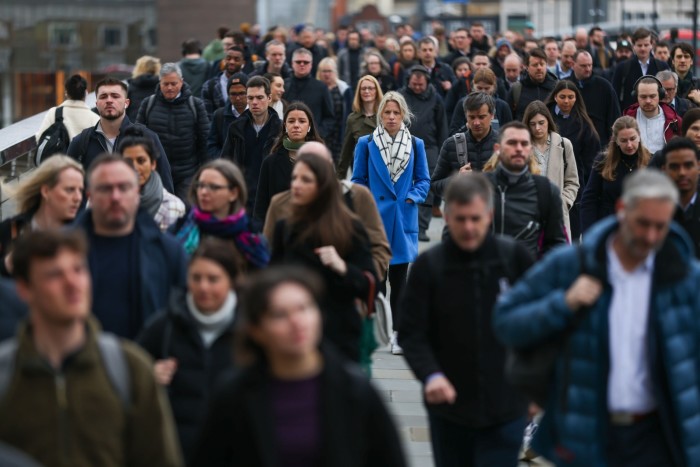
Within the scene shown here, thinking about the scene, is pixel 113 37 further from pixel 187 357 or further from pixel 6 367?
pixel 6 367

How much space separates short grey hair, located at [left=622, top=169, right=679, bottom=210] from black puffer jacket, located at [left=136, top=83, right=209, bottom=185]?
320 inches

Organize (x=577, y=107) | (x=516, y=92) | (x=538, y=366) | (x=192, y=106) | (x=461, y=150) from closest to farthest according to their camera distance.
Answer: (x=538, y=366)
(x=461, y=150)
(x=192, y=106)
(x=577, y=107)
(x=516, y=92)

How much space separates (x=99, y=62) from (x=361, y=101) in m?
37.5

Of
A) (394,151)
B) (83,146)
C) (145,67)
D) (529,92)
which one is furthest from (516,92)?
(83,146)

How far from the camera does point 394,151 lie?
1199 centimetres

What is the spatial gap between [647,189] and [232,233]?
9.23 feet

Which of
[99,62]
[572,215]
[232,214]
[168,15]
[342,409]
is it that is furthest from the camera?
[99,62]

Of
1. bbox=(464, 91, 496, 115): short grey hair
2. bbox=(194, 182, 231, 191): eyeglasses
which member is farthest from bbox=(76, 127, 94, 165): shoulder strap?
bbox=(194, 182, 231, 191): eyeglasses

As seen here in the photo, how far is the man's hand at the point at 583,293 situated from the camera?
559cm

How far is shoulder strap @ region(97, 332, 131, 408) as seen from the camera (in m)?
4.99

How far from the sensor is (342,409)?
16.0 ft

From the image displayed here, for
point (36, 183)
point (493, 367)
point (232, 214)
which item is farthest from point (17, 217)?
point (493, 367)

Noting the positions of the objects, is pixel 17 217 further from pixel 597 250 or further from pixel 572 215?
pixel 572 215

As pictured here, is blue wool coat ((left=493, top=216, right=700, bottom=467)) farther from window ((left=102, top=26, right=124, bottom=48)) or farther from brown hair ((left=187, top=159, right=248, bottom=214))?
window ((left=102, top=26, right=124, bottom=48))
